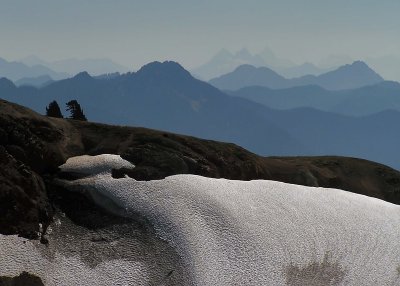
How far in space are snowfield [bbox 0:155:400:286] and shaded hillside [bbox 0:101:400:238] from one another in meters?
2.80

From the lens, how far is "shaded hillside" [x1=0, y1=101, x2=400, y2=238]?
171ft

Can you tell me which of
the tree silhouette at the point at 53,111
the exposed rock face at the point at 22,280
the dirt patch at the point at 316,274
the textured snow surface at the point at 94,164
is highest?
the tree silhouette at the point at 53,111

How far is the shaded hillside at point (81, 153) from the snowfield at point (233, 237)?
2.80 m

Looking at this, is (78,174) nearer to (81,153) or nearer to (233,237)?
(81,153)

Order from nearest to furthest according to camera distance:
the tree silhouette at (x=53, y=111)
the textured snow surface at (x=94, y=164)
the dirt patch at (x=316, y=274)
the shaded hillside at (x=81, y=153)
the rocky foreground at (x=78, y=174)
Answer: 1. the dirt patch at (x=316, y=274)
2. the rocky foreground at (x=78, y=174)
3. the shaded hillside at (x=81, y=153)
4. the textured snow surface at (x=94, y=164)
5. the tree silhouette at (x=53, y=111)

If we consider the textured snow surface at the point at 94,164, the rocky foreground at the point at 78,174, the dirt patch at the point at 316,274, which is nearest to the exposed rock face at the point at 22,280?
the rocky foreground at the point at 78,174

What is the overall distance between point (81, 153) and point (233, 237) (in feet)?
90.3

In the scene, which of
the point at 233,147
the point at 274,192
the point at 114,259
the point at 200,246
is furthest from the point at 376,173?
the point at 114,259

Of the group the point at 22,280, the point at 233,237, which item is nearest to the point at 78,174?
the point at 22,280

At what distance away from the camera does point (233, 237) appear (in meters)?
54.8

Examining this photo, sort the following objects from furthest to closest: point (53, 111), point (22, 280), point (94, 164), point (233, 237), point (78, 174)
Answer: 1. point (53, 111)
2. point (94, 164)
3. point (78, 174)
4. point (233, 237)
5. point (22, 280)

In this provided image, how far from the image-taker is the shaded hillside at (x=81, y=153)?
2055 inches

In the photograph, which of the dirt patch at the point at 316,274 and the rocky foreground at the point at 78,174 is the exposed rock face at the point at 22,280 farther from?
the dirt patch at the point at 316,274

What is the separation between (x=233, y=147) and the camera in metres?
86.8
